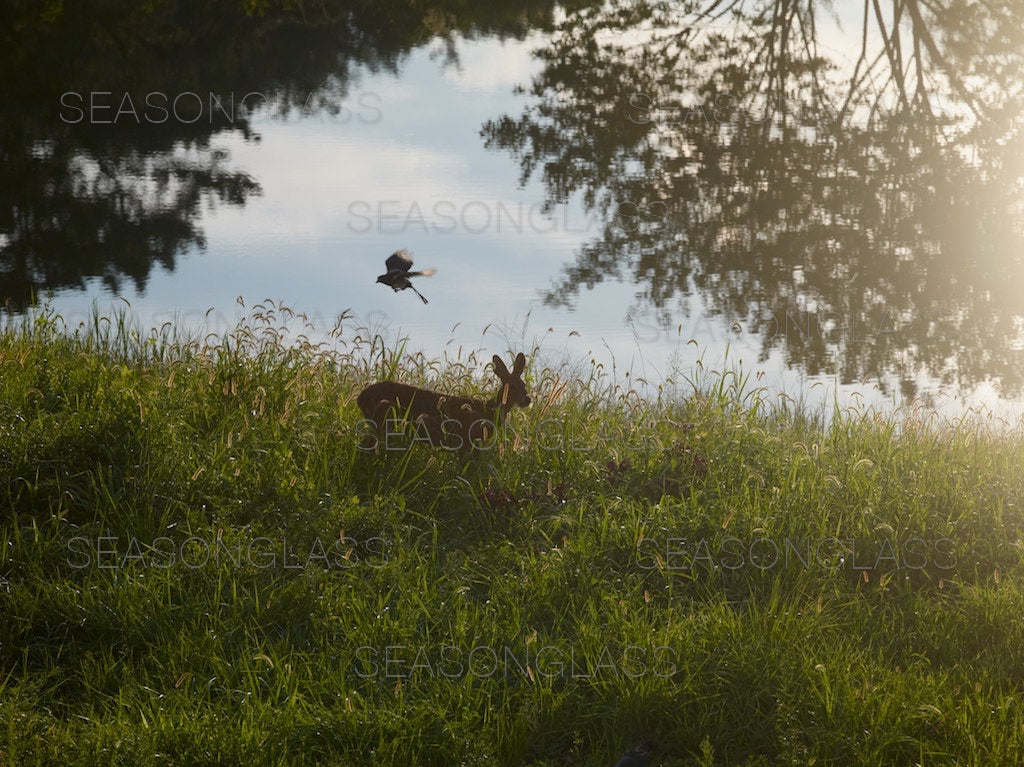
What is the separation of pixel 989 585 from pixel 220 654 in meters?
4.92

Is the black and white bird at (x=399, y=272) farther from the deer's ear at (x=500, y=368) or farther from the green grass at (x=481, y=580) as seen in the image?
the deer's ear at (x=500, y=368)

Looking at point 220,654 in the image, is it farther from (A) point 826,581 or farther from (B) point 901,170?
(B) point 901,170

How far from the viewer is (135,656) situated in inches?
222

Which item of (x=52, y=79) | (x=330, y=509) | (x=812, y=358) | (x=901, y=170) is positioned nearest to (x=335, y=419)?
(x=330, y=509)

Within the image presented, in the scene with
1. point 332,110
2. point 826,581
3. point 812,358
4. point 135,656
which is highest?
point 332,110

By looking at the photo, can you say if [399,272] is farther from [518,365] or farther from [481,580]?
[481,580]

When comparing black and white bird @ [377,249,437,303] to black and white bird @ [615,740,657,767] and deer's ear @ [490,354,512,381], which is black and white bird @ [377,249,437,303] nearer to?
deer's ear @ [490,354,512,381]

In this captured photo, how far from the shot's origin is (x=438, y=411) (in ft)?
24.0

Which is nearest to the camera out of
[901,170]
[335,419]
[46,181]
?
[335,419]

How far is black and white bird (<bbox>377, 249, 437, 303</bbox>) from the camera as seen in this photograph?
29.1 ft

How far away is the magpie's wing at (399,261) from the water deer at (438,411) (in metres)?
1.78

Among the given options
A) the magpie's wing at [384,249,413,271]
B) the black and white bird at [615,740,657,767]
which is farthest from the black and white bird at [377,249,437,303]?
the black and white bird at [615,740,657,767]

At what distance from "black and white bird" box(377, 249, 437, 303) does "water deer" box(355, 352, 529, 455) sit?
5.67 ft

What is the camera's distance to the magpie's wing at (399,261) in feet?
29.1
